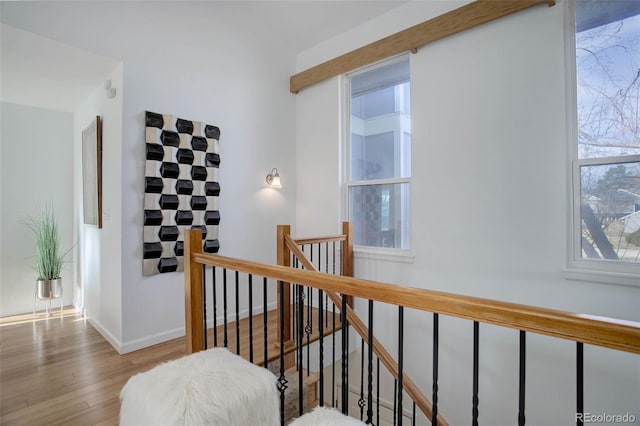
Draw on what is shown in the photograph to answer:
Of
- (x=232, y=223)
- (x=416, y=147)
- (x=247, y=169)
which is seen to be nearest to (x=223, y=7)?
(x=247, y=169)

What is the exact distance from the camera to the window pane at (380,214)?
3.14m

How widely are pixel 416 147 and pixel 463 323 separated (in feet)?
5.41

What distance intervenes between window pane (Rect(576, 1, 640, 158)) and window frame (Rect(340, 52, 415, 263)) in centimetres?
132

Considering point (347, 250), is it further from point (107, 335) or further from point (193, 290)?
point (107, 335)

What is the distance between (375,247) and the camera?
330 cm

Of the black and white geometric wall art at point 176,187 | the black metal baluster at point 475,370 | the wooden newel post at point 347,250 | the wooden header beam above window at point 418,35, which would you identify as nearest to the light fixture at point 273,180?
the black and white geometric wall art at point 176,187

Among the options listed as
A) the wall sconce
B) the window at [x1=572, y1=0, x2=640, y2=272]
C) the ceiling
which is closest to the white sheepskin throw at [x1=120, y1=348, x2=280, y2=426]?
the window at [x1=572, y1=0, x2=640, y2=272]

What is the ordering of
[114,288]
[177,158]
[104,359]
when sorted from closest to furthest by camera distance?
[104,359], [114,288], [177,158]

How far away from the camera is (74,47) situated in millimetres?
2354

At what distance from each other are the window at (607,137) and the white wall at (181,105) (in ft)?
9.41

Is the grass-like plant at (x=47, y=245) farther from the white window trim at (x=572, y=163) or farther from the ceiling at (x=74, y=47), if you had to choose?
the white window trim at (x=572, y=163)

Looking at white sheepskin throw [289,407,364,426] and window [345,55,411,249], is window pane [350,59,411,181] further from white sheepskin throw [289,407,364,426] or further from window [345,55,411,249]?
white sheepskin throw [289,407,364,426]

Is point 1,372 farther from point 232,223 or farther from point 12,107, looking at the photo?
point 12,107

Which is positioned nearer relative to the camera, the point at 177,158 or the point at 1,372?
the point at 1,372
